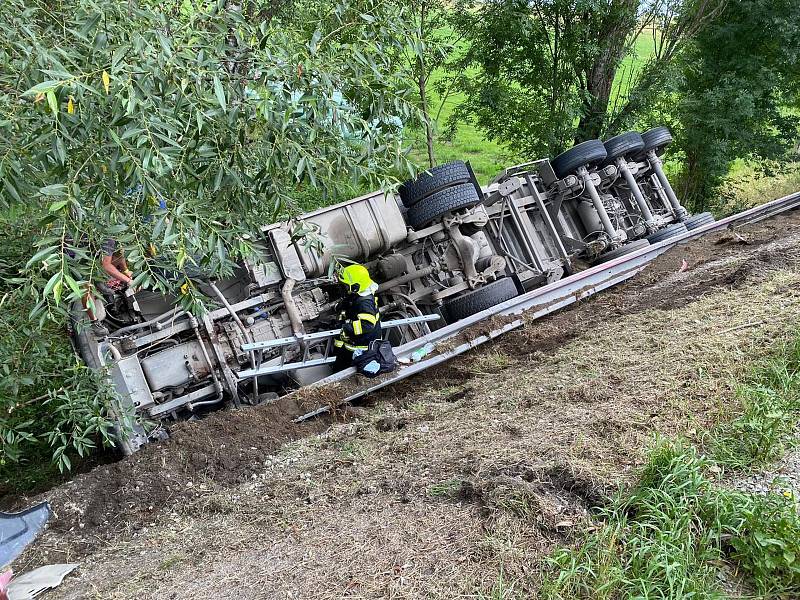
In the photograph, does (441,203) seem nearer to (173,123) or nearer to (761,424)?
(761,424)

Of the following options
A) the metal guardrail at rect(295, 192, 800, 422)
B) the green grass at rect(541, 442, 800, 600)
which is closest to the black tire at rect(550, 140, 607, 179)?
the metal guardrail at rect(295, 192, 800, 422)

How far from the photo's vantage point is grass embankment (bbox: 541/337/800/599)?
2.19 m

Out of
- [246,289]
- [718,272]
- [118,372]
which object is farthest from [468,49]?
[118,372]

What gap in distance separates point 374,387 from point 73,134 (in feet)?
9.98

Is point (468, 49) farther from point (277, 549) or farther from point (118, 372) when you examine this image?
point (277, 549)

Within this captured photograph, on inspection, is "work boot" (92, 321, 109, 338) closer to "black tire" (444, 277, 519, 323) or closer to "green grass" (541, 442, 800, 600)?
"black tire" (444, 277, 519, 323)

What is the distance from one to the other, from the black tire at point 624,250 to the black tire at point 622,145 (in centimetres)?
127

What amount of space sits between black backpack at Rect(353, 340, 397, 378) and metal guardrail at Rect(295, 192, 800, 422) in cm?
5

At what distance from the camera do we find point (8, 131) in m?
2.19

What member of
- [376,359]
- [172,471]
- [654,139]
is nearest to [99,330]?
[172,471]

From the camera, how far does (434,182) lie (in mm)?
5906

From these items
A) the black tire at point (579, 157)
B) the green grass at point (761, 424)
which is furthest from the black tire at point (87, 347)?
the black tire at point (579, 157)

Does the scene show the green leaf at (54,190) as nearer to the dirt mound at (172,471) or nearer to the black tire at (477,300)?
the dirt mound at (172,471)

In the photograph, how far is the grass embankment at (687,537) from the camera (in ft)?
7.20
